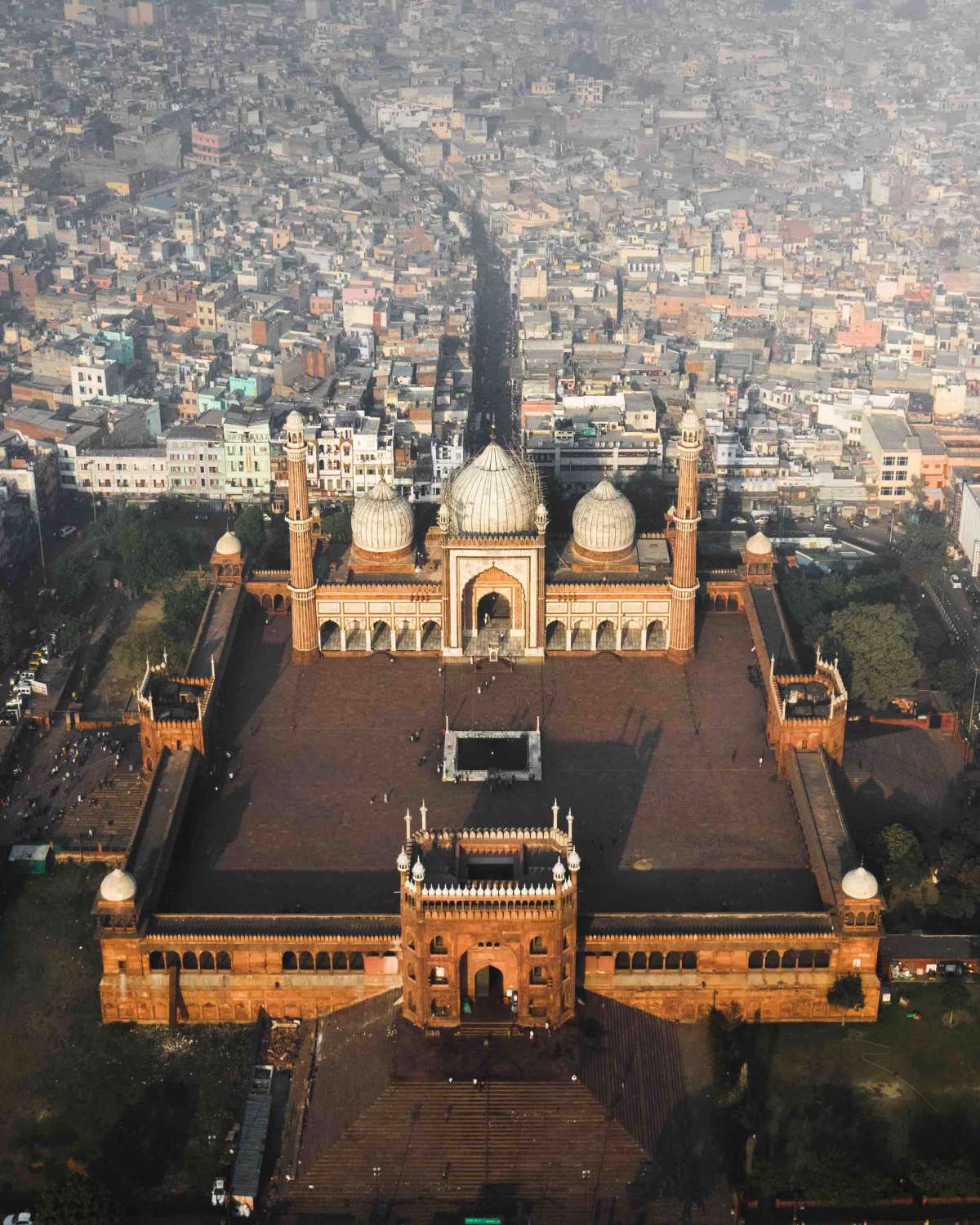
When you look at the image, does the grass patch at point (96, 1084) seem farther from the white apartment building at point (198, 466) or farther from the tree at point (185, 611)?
the white apartment building at point (198, 466)

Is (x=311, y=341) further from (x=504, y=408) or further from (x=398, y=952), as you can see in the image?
(x=398, y=952)

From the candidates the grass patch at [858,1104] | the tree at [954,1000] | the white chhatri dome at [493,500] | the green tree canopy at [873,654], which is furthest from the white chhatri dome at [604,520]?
the tree at [954,1000]

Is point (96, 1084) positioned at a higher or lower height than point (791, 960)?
lower

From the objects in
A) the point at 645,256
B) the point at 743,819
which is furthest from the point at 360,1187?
the point at 645,256

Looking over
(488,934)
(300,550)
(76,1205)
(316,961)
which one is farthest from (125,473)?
(76,1205)

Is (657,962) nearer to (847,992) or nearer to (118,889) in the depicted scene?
(847,992)

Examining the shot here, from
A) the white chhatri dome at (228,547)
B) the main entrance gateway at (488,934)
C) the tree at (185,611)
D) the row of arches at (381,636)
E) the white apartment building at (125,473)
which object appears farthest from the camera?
the white apartment building at (125,473)
